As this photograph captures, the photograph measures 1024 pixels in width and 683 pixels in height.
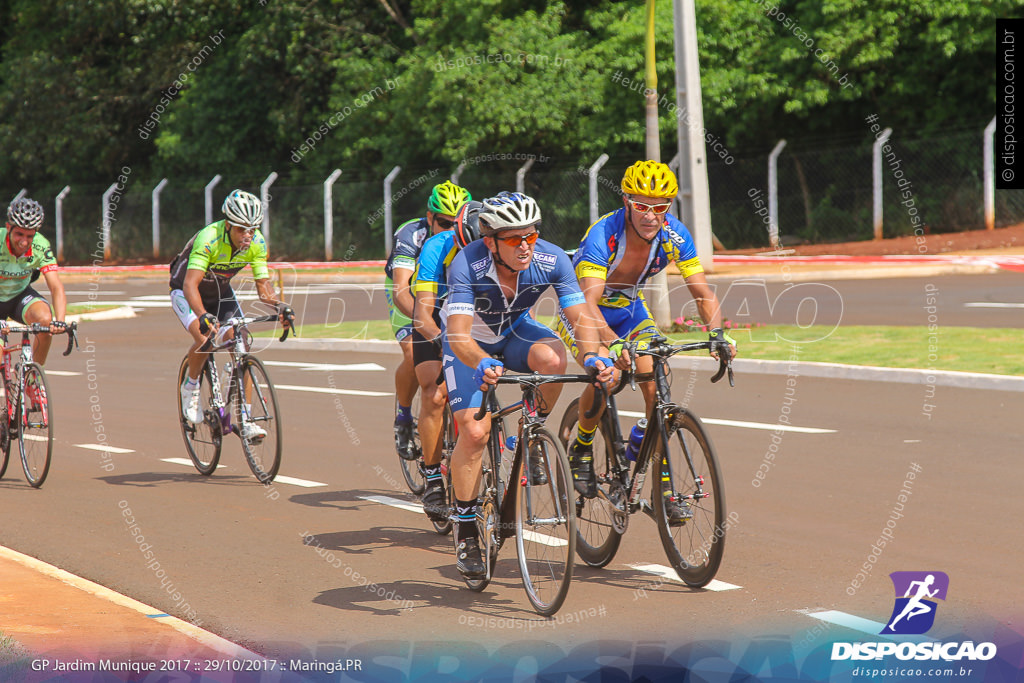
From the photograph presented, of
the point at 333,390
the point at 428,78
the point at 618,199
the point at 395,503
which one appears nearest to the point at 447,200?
the point at 395,503

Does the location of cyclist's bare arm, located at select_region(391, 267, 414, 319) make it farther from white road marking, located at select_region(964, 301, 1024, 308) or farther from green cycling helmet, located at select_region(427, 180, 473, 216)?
white road marking, located at select_region(964, 301, 1024, 308)

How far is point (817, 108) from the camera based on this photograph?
3334 centimetres

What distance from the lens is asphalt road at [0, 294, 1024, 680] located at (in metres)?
5.63

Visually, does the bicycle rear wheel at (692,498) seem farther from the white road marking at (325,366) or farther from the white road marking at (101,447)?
the white road marking at (325,366)

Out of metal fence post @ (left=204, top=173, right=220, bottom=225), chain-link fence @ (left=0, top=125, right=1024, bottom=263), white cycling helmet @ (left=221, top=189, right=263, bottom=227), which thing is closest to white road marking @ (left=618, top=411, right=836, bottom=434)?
white cycling helmet @ (left=221, top=189, right=263, bottom=227)

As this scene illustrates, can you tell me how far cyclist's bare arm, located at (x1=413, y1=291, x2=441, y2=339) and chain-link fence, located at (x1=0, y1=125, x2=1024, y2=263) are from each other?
26.1 meters

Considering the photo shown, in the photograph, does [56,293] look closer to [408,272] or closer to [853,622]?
[408,272]

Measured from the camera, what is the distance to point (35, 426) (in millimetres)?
9289

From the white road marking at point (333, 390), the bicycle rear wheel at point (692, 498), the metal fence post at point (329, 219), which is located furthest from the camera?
the metal fence post at point (329, 219)

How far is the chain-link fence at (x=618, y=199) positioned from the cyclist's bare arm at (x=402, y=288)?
25106 millimetres

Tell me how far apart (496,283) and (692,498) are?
1.36 meters

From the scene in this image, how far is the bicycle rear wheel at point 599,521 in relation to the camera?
6.68 m

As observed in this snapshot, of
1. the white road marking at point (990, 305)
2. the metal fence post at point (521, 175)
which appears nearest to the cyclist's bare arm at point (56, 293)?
the white road marking at point (990, 305)

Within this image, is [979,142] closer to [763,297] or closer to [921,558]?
[763,297]
